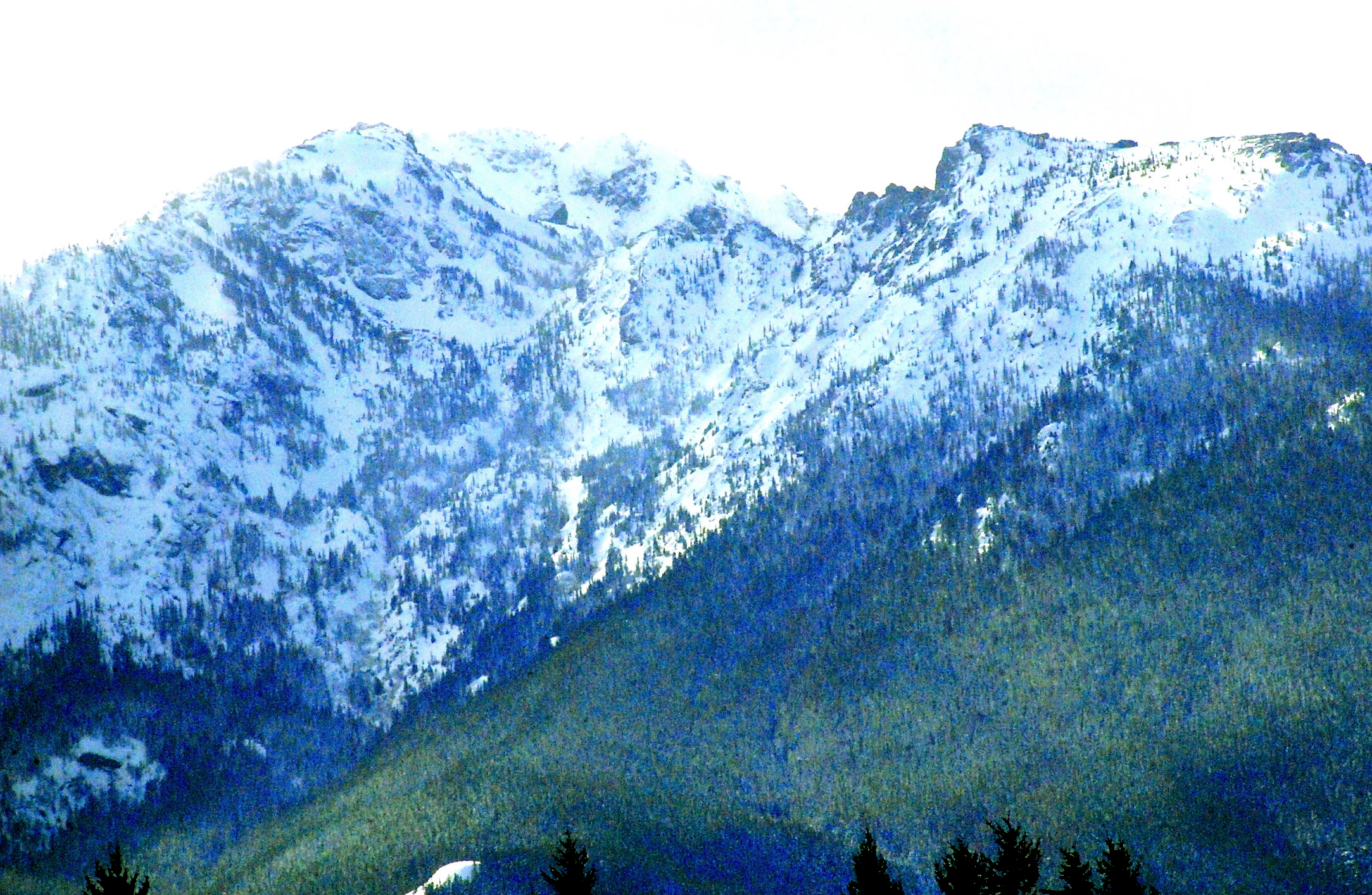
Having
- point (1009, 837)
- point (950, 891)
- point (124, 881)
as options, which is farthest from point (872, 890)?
point (124, 881)

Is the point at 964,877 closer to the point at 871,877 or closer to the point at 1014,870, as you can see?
the point at 1014,870

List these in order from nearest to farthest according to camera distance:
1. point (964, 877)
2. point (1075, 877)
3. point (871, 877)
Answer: point (964, 877) → point (871, 877) → point (1075, 877)

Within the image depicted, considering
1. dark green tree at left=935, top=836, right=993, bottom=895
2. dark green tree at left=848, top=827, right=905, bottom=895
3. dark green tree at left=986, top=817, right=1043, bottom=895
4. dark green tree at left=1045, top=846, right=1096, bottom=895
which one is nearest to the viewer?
dark green tree at left=935, top=836, right=993, bottom=895

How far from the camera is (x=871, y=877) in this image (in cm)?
8212

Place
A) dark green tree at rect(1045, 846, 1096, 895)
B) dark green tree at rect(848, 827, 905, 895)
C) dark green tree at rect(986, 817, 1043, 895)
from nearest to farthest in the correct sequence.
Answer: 1. dark green tree at rect(986, 817, 1043, 895)
2. dark green tree at rect(848, 827, 905, 895)
3. dark green tree at rect(1045, 846, 1096, 895)

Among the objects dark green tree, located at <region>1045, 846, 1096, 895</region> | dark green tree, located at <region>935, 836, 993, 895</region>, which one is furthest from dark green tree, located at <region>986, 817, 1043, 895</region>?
dark green tree, located at <region>1045, 846, 1096, 895</region>

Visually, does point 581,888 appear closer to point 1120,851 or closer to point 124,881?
point 124,881

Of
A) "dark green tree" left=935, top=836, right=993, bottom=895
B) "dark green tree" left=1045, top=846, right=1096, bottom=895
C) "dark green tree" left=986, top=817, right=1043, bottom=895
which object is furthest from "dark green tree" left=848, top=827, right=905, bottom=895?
"dark green tree" left=1045, top=846, right=1096, bottom=895

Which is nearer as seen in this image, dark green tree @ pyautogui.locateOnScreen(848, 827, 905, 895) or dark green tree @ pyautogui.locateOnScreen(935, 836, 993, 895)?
dark green tree @ pyautogui.locateOnScreen(935, 836, 993, 895)

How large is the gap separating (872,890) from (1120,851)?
18020mm

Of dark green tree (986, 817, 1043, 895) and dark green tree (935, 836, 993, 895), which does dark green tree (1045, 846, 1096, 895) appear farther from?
dark green tree (935, 836, 993, 895)

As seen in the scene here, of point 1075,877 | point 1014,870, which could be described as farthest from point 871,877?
point 1075,877

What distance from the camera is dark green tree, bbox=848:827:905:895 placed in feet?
268

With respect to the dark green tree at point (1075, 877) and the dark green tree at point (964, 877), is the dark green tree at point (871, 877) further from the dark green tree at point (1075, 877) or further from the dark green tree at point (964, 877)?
the dark green tree at point (1075, 877)
